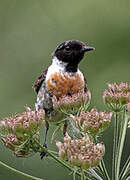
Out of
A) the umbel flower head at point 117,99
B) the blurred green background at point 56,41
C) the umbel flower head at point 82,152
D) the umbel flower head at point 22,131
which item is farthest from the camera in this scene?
the blurred green background at point 56,41

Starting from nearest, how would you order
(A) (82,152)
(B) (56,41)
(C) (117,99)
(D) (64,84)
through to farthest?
(A) (82,152)
(C) (117,99)
(D) (64,84)
(B) (56,41)

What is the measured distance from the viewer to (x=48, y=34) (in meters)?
8.22

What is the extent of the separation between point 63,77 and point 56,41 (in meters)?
3.93

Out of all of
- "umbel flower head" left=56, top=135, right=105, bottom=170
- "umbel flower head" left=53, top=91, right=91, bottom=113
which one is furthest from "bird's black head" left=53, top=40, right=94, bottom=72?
"umbel flower head" left=56, top=135, right=105, bottom=170

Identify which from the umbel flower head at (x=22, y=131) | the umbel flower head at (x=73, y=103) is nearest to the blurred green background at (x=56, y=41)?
the umbel flower head at (x=73, y=103)

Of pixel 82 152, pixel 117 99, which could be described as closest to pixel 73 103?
pixel 117 99

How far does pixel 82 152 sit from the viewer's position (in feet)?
8.79

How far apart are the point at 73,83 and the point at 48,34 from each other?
4.42 m

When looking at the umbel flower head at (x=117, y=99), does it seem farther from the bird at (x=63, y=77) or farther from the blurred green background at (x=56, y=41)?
the blurred green background at (x=56, y=41)

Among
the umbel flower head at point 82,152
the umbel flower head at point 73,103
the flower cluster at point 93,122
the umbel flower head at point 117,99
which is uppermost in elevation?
the umbel flower head at point 73,103

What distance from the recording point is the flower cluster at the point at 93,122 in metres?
2.93

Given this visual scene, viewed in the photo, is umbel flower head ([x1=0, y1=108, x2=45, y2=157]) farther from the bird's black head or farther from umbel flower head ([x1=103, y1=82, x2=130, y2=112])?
the bird's black head

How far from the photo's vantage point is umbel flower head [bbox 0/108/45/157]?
2.92 m

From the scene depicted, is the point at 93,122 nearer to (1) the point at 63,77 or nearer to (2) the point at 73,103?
(2) the point at 73,103
